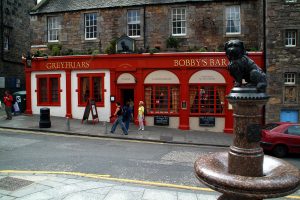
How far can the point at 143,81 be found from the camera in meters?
19.6

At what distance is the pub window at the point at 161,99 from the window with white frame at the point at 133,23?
4.63 m

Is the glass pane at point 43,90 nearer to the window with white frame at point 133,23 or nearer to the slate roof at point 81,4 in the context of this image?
the slate roof at point 81,4

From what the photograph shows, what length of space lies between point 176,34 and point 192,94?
4.75m

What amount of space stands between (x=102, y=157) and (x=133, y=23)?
43.0 feet

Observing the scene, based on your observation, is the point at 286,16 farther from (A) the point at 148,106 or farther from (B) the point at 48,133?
(B) the point at 48,133

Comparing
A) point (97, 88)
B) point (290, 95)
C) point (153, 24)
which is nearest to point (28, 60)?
point (97, 88)

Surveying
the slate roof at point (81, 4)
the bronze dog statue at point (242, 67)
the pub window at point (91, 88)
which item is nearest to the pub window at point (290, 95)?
the slate roof at point (81, 4)

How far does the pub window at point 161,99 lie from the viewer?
63.7ft

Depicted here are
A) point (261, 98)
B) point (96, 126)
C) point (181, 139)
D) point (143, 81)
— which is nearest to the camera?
point (261, 98)

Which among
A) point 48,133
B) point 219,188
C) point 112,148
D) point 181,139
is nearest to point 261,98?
point 219,188

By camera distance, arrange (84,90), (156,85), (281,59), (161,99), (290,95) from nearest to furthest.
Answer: (281,59) → (290,95) → (156,85) → (161,99) → (84,90)

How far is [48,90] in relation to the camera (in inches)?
841

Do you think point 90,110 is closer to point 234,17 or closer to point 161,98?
point 161,98

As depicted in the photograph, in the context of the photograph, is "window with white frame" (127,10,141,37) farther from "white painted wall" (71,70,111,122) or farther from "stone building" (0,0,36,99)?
"stone building" (0,0,36,99)
